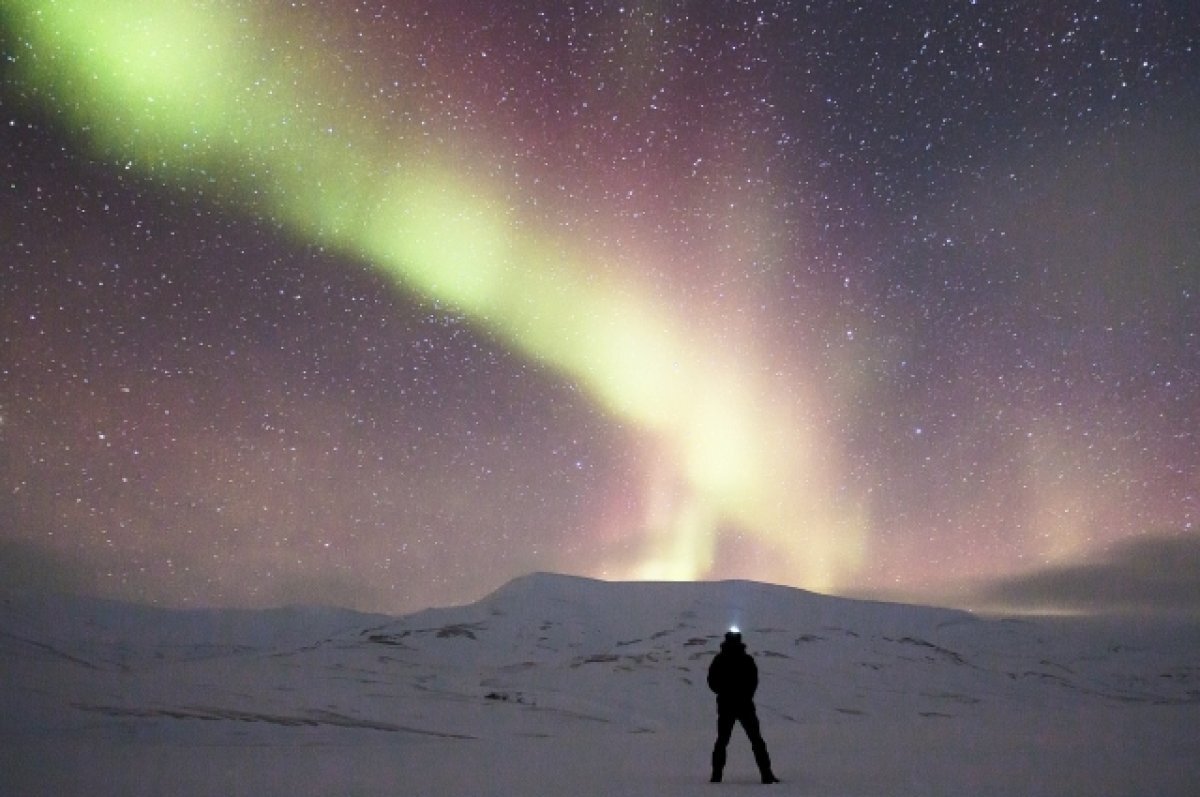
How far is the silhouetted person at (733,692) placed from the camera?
8.48m

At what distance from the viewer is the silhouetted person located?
27.8ft

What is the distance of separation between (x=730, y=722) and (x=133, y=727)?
553 inches

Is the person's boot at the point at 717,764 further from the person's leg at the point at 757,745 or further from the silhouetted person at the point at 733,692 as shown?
the person's leg at the point at 757,745

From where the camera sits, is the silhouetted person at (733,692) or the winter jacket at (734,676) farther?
the winter jacket at (734,676)

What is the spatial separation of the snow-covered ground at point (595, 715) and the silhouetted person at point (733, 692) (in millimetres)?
416

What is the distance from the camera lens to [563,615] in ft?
250

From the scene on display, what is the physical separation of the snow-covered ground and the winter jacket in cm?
91

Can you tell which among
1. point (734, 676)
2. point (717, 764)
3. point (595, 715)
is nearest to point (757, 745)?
point (717, 764)

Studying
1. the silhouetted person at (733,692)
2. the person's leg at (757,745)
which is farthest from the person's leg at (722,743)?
the person's leg at (757,745)

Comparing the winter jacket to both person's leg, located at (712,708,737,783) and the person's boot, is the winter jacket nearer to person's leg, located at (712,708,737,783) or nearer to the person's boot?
person's leg, located at (712,708,737,783)

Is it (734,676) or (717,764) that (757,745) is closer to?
(717,764)

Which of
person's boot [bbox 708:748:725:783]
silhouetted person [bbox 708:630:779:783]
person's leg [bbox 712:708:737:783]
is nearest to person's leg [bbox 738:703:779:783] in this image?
silhouetted person [bbox 708:630:779:783]

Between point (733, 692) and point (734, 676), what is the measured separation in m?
0.17

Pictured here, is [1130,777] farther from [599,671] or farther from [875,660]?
A: [875,660]
